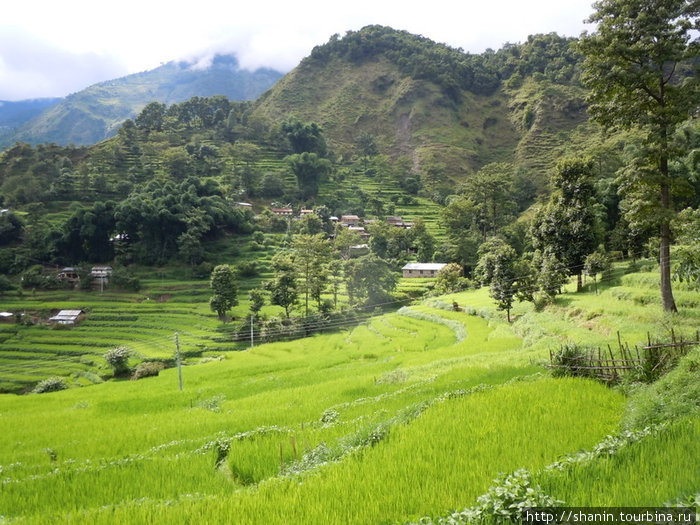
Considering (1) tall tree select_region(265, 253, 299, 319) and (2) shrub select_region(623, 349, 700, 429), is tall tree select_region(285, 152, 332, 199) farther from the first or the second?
(2) shrub select_region(623, 349, 700, 429)

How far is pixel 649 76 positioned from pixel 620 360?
40.1 ft

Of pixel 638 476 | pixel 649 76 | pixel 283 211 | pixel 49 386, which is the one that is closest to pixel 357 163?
pixel 283 211

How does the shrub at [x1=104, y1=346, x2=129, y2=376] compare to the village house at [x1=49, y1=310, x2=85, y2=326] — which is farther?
the village house at [x1=49, y1=310, x2=85, y2=326]

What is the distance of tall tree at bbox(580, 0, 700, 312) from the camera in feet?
50.2

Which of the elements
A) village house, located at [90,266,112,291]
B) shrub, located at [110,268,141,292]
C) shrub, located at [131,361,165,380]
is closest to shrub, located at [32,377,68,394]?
shrub, located at [131,361,165,380]

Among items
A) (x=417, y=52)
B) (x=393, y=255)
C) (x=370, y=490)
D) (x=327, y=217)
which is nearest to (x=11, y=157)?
(x=327, y=217)

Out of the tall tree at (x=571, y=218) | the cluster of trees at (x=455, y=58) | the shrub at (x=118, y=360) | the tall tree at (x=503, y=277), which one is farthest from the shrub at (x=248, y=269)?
the cluster of trees at (x=455, y=58)

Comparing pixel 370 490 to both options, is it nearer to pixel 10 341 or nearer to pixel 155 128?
pixel 10 341

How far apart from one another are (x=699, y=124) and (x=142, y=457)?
55.4m

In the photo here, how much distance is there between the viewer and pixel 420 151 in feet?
412

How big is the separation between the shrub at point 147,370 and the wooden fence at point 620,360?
30849 mm

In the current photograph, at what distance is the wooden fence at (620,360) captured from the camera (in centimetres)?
926

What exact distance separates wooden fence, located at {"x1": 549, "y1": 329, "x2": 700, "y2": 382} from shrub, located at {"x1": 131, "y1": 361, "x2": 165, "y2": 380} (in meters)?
30.8

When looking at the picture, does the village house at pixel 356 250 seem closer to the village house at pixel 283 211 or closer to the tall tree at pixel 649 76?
the village house at pixel 283 211
